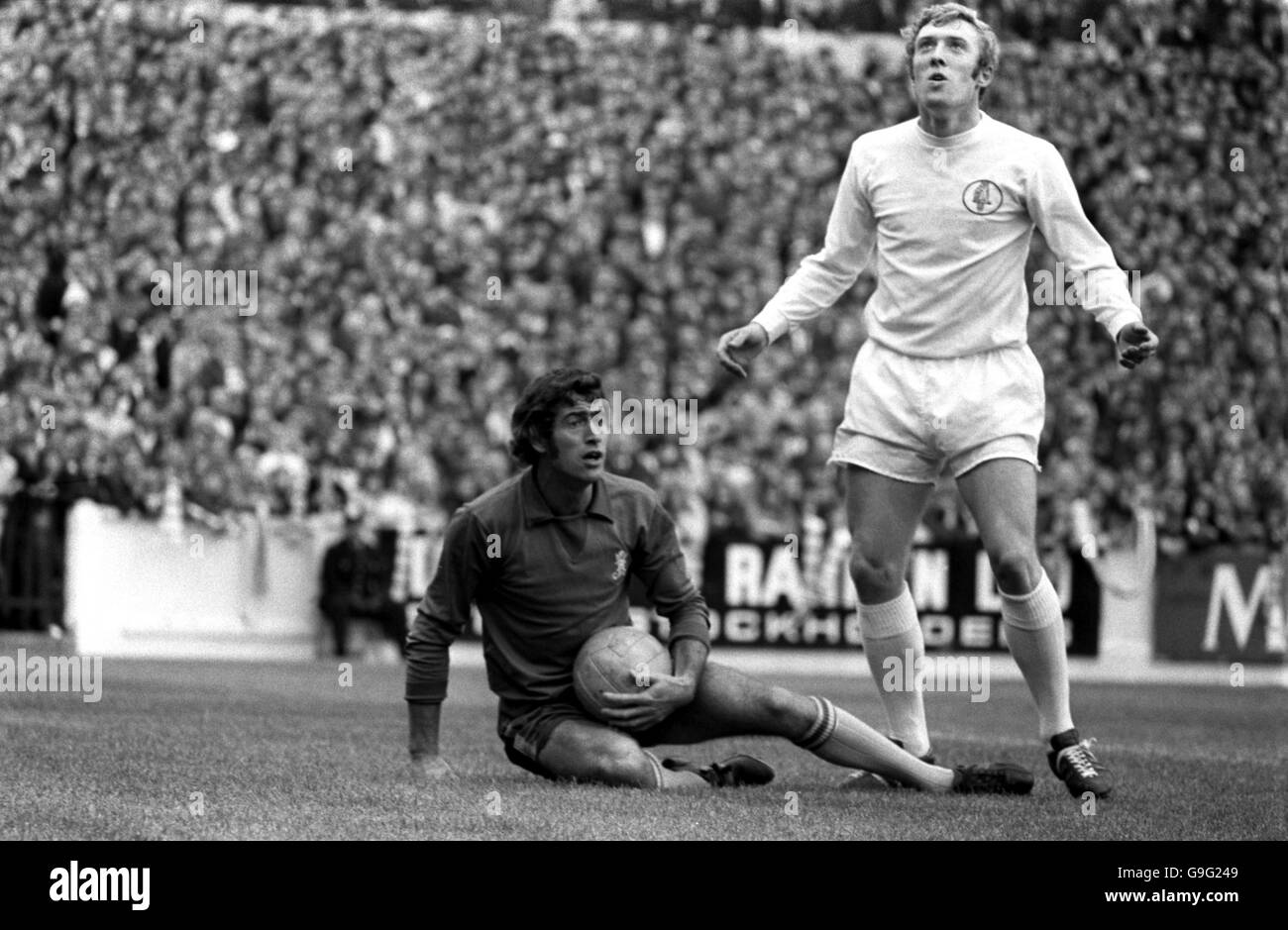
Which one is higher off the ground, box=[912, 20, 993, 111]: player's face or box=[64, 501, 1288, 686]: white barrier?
box=[912, 20, 993, 111]: player's face

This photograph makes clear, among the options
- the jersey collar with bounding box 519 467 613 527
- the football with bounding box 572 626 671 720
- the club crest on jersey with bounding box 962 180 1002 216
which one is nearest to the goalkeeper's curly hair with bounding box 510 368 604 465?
the jersey collar with bounding box 519 467 613 527

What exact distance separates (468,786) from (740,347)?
168 cm

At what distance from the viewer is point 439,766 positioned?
7551 millimetres

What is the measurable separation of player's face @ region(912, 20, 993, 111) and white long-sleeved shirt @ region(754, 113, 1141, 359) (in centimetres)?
16

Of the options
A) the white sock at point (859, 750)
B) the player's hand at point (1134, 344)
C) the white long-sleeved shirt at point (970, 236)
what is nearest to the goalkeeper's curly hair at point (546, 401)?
the white long-sleeved shirt at point (970, 236)

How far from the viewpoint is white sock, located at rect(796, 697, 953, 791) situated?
7.26 meters

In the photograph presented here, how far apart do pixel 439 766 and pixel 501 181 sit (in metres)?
13.1

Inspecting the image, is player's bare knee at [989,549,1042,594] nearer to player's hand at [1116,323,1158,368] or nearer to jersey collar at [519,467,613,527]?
player's hand at [1116,323,1158,368]

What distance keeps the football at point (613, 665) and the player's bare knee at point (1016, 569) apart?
111cm

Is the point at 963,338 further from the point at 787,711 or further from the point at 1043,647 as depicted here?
the point at 787,711

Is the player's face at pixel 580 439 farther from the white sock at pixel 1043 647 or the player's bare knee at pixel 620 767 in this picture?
the white sock at pixel 1043 647

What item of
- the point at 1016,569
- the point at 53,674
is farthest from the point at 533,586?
the point at 53,674

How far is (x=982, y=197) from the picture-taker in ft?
24.7
